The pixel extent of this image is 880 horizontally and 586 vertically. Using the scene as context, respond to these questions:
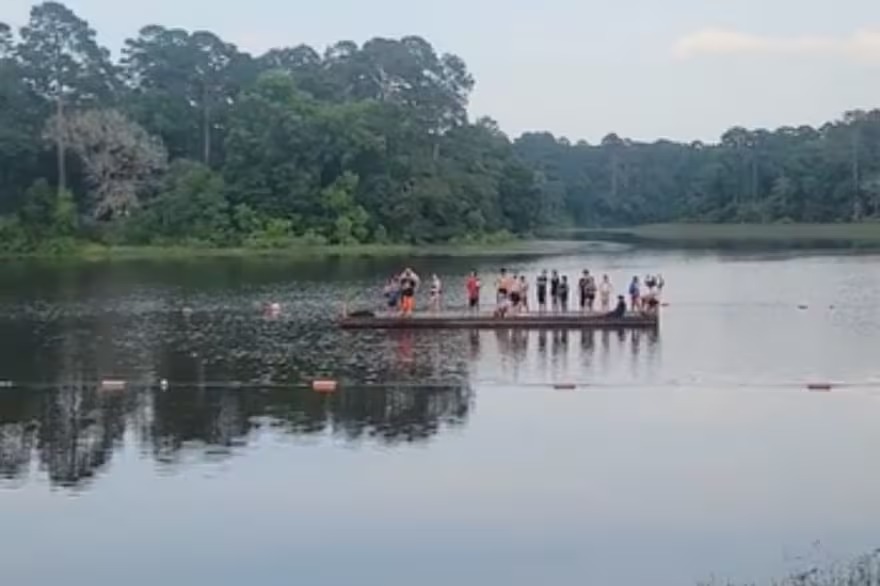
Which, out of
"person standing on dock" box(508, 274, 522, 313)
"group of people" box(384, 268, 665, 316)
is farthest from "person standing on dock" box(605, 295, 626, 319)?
"person standing on dock" box(508, 274, 522, 313)

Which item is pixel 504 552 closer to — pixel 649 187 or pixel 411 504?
pixel 411 504

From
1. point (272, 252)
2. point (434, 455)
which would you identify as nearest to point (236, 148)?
point (272, 252)

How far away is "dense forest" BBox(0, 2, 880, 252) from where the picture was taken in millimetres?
103938

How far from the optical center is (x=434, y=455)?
25234mm

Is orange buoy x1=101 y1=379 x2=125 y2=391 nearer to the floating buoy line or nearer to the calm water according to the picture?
the floating buoy line

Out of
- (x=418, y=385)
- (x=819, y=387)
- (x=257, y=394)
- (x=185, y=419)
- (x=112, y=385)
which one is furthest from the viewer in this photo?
(x=112, y=385)

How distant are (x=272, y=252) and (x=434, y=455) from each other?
3065 inches

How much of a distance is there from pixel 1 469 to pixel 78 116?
A: 8350 centimetres

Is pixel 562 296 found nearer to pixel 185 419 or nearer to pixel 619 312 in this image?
pixel 619 312

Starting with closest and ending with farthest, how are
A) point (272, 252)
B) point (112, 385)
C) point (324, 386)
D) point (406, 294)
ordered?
point (324, 386)
point (112, 385)
point (406, 294)
point (272, 252)

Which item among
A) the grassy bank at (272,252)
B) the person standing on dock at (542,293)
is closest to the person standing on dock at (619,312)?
the person standing on dock at (542,293)

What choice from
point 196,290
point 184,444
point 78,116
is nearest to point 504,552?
point 184,444

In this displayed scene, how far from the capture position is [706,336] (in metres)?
43.8

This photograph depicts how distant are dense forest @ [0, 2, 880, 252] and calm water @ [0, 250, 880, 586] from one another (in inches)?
2265
